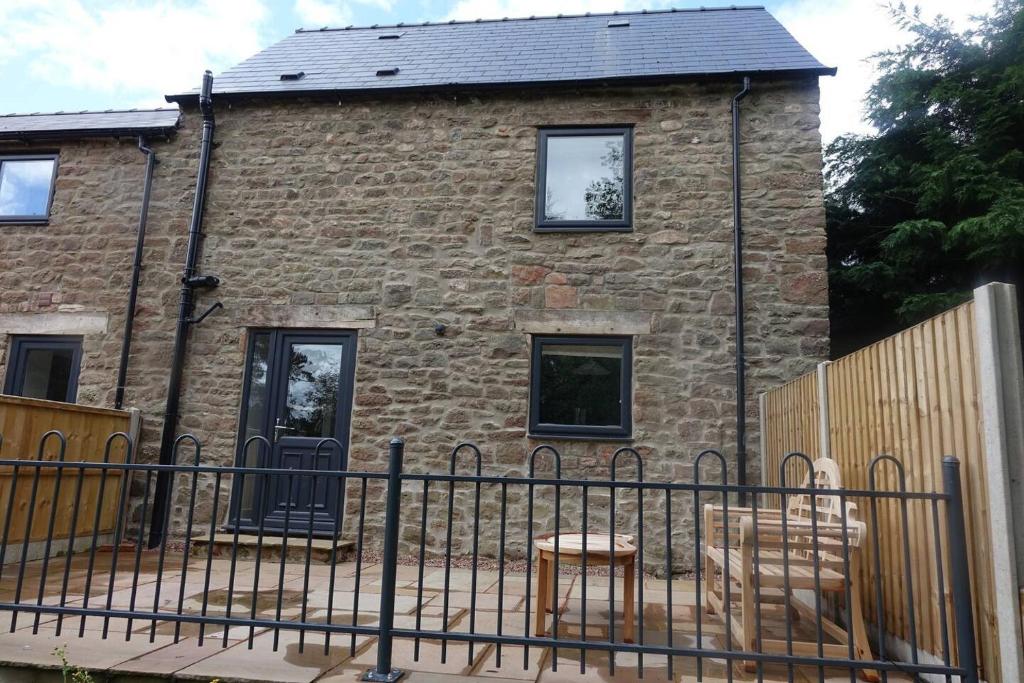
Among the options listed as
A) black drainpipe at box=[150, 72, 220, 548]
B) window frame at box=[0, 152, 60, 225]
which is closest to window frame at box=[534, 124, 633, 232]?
black drainpipe at box=[150, 72, 220, 548]

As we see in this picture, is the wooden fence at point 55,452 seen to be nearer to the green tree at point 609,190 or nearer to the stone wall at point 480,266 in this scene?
the stone wall at point 480,266

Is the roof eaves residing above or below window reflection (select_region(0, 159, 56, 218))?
above

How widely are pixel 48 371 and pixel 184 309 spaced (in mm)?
1878

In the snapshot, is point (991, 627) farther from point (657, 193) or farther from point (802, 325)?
point (657, 193)

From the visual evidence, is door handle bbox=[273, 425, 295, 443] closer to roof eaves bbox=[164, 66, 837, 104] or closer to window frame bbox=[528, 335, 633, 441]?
window frame bbox=[528, 335, 633, 441]

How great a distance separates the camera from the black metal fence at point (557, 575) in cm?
268

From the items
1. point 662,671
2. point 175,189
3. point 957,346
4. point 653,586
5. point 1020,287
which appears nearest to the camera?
point 957,346

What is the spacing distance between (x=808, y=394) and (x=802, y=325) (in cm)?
162

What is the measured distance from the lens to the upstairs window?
749 centimetres

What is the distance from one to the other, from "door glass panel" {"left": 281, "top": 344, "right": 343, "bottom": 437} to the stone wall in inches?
11.9

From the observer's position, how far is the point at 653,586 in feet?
17.2

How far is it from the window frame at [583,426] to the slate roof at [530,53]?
280cm

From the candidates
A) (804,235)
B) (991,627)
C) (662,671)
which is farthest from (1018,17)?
(662,671)

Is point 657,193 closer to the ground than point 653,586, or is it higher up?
higher up
